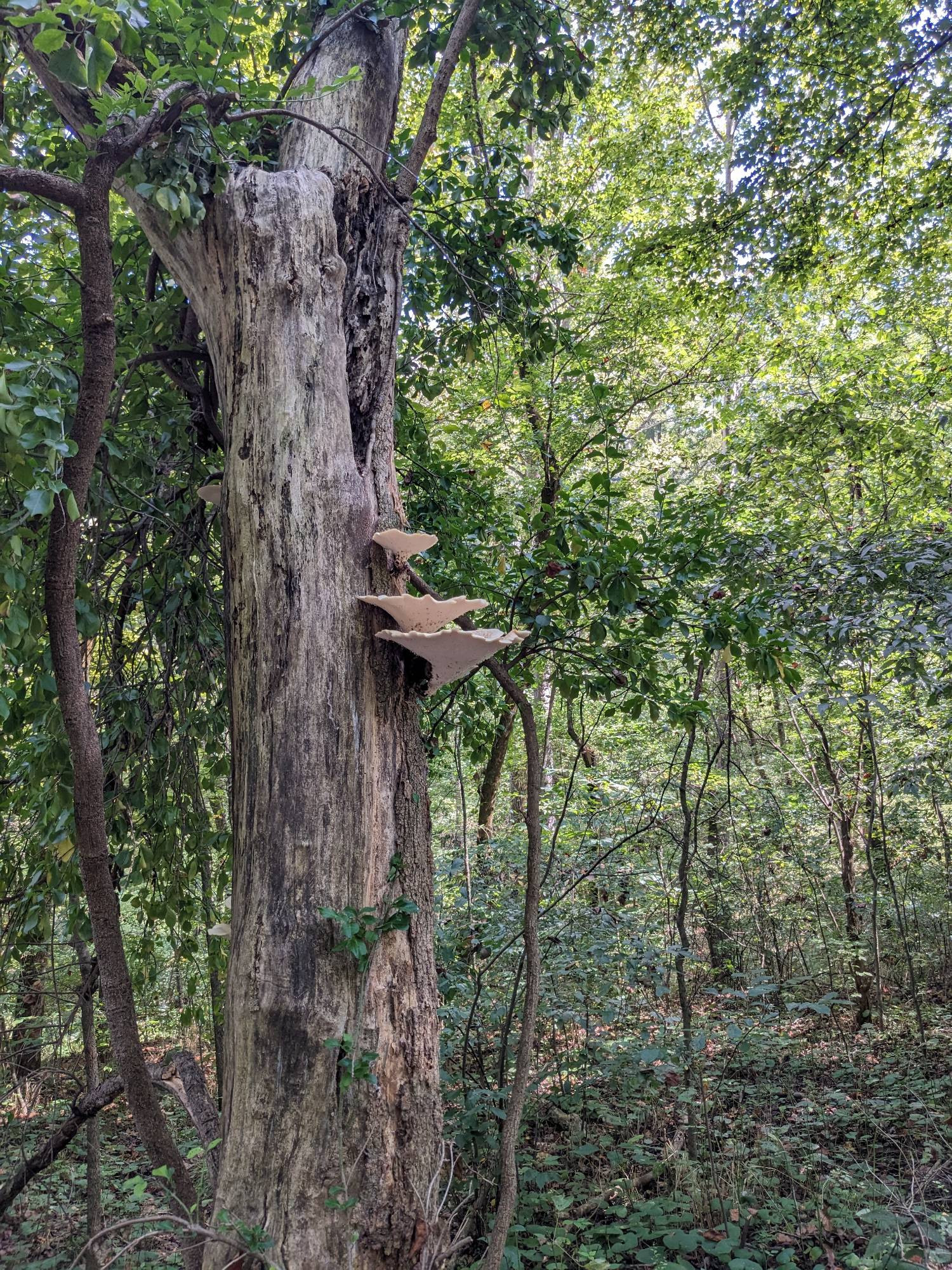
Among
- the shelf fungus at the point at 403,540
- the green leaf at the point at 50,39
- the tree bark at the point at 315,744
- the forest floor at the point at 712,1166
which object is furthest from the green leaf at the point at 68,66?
the forest floor at the point at 712,1166

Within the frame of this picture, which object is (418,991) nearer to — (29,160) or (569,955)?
(569,955)

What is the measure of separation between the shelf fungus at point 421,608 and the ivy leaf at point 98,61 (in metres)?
1.18

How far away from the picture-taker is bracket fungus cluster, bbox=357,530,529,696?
168 cm

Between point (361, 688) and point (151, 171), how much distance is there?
1.44 metres

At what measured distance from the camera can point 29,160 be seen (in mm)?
2984

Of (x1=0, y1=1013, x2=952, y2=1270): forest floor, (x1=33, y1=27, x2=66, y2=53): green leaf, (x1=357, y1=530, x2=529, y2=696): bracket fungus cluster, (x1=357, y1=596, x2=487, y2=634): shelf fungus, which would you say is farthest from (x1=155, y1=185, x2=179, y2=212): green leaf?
(x1=0, y1=1013, x2=952, y2=1270): forest floor

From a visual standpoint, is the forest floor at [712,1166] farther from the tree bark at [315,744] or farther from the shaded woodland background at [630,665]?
the tree bark at [315,744]

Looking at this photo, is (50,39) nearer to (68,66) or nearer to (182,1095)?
(68,66)

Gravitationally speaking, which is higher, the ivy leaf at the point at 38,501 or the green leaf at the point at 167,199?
the green leaf at the point at 167,199

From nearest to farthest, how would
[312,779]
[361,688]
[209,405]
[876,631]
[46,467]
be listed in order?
1. [46,467]
2. [312,779]
3. [361,688]
4. [209,405]
5. [876,631]

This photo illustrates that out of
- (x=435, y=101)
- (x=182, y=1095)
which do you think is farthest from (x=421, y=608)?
(x=435, y=101)

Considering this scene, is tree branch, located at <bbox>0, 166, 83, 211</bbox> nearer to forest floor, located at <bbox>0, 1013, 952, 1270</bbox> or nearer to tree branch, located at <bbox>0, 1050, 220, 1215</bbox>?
tree branch, located at <bbox>0, 1050, 220, 1215</bbox>

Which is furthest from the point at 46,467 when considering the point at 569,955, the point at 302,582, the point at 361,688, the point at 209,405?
the point at 569,955

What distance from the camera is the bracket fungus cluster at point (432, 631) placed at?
1.68m
